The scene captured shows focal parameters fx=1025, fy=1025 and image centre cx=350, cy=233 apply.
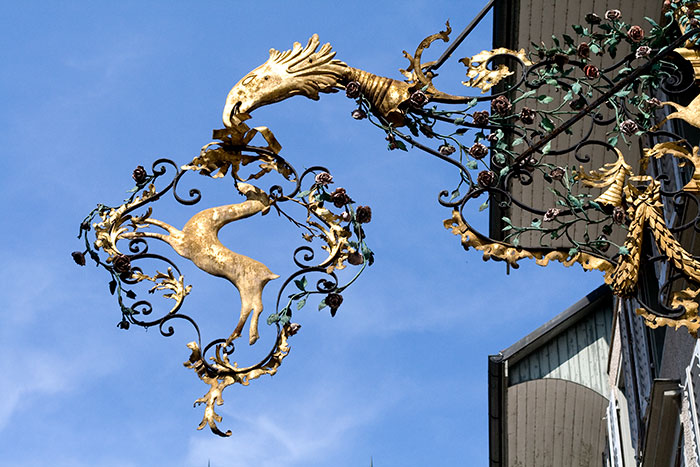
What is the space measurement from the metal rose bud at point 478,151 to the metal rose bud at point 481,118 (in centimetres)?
19

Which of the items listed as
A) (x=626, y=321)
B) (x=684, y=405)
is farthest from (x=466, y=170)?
(x=626, y=321)

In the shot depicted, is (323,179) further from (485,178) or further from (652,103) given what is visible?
(652,103)

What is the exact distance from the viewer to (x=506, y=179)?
246 inches

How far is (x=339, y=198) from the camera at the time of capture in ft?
20.3

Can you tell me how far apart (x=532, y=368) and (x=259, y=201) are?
11232mm

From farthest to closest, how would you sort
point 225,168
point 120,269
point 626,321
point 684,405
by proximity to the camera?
1. point 626,321
2. point 684,405
3. point 225,168
4. point 120,269

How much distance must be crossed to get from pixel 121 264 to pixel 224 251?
24.1 inches

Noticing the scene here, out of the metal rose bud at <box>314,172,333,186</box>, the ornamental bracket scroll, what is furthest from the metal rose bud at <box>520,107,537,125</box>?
the metal rose bud at <box>314,172,333,186</box>

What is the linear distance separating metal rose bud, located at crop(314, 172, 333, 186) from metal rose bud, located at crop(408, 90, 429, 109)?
0.84 metres

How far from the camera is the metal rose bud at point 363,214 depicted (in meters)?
6.14

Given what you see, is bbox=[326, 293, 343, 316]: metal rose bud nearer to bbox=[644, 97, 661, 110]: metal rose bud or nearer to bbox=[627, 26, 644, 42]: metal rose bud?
bbox=[644, 97, 661, 110]: metal rose bud

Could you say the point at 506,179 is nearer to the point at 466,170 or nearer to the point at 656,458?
the point at 466,170

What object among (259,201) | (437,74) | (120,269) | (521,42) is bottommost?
(120,269)

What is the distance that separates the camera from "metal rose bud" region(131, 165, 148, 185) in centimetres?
634
